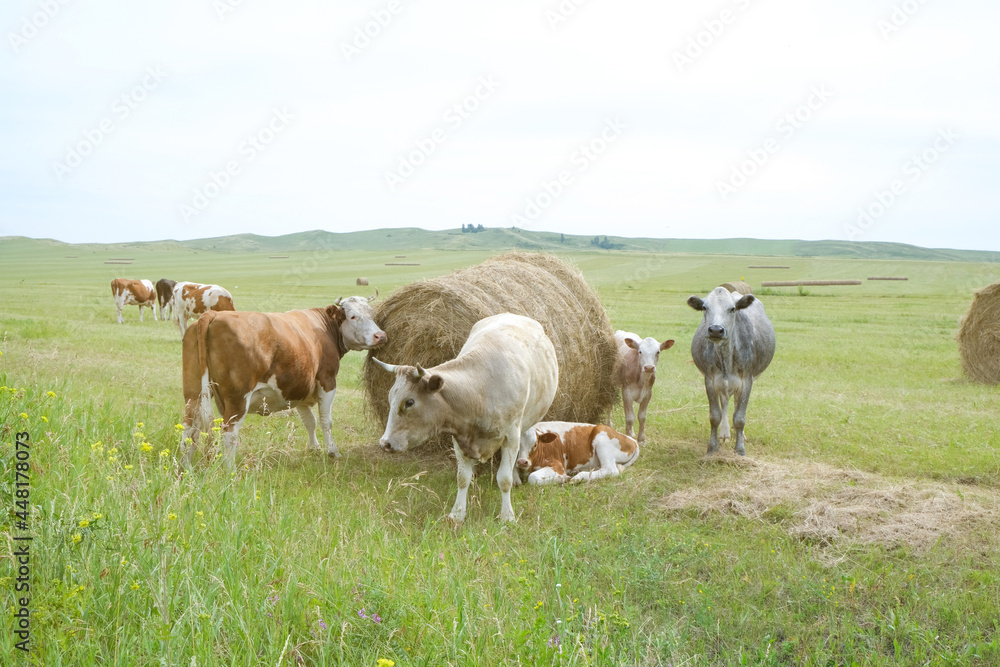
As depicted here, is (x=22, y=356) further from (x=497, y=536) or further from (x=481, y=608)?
(x=481, y=608)

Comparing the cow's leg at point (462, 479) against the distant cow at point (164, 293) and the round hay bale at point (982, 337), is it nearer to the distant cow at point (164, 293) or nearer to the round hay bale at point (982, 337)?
the round hay bale at point (982, 337)

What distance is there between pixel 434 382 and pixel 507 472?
128 centimetres

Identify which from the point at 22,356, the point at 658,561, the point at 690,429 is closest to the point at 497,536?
the point at 658,561

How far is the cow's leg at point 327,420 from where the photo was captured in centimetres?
814

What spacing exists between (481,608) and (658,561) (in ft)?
6.14

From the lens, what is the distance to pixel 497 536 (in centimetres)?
575

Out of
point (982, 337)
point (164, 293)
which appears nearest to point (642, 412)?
point (982, 337)

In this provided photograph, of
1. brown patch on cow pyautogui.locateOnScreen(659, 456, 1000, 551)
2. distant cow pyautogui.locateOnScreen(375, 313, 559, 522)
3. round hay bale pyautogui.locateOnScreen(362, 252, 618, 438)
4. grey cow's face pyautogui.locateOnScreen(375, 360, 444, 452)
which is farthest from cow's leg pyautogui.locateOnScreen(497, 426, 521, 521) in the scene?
round hay bale pyautogui.locateOnScreen(362, 252, 618, 438)

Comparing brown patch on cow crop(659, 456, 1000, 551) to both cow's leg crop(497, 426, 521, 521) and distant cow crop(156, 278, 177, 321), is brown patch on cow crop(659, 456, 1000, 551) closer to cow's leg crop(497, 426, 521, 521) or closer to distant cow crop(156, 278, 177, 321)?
cow's leg crop(497, 426, 521, 521)

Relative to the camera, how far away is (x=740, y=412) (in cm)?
878

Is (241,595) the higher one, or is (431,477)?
(241,595)

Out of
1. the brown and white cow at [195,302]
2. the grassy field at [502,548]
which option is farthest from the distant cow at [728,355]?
the brown and white cow at [195,302]

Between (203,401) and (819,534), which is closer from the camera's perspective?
(819,534)

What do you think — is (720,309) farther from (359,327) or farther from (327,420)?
(327,420)
